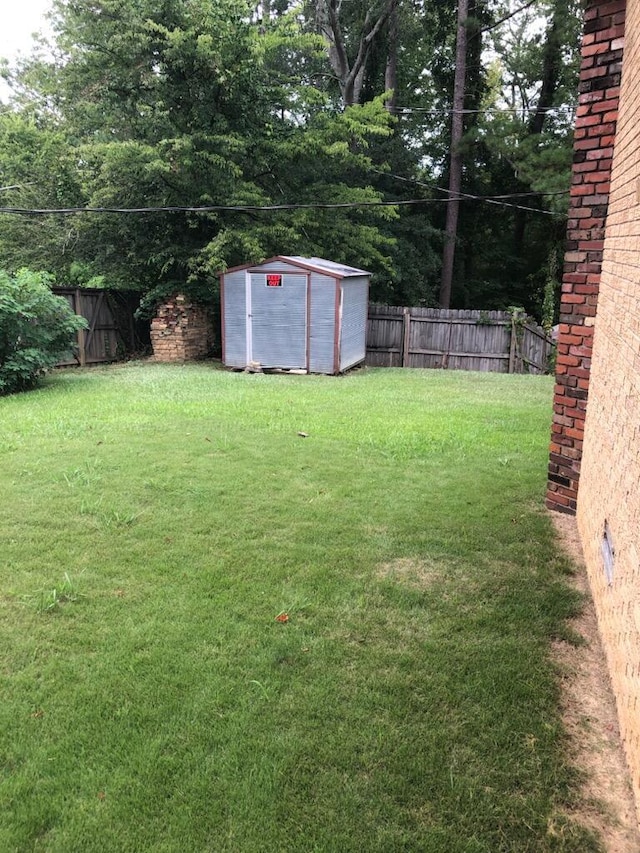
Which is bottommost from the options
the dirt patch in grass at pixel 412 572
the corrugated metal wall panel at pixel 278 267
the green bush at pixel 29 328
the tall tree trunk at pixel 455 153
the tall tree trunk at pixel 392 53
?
the dirt patch in grass at pixel 412 572

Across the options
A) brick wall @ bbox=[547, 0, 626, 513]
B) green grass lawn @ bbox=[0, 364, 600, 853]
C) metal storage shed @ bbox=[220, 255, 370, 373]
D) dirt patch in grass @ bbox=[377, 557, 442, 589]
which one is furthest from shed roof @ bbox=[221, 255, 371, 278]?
dirt patch in grass @ bbox=[377, 557, 442, 589]

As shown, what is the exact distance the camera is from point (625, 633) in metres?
2.29

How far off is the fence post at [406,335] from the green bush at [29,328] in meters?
7.70

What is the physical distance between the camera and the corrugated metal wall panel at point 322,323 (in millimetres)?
11445

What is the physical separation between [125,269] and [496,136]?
9999 mm

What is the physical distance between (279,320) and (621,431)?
960cm

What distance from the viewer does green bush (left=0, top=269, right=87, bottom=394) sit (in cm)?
888

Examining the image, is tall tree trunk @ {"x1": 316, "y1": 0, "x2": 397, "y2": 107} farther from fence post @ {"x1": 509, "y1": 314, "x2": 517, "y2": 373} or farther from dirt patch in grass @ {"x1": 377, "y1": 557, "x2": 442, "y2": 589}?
dirt patch in grass @ {"x1": 377, "y1": 557, "x2": 442, "y2": 589}

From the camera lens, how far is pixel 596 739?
2234 millimetres

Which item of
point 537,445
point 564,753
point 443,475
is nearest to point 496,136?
point 537,445

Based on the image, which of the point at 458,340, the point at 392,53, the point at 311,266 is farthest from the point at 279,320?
the point at 392,53

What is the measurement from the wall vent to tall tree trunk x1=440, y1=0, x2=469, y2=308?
1520 centimetres

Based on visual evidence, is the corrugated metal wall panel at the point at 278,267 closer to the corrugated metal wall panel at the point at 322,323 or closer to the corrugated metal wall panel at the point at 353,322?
the corrugated metal wall panel at the point at 322,323

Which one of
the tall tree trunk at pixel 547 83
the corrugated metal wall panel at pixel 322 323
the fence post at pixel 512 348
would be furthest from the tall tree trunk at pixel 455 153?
the corrugated metal wall panel at pixel 322 323
